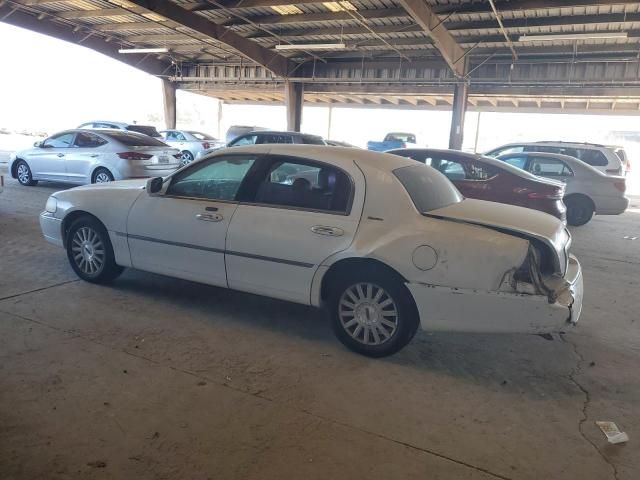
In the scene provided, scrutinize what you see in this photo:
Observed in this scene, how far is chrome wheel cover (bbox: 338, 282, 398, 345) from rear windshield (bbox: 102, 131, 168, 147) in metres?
8.06

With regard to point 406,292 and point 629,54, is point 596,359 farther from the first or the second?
point 629,54

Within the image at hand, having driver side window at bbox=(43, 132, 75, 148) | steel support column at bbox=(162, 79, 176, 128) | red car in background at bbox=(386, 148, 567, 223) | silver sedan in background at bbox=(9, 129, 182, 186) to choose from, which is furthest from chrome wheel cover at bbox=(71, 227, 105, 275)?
steel support column at bbox=(162, 79, 176, 128)

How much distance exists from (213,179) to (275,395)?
2152 mm

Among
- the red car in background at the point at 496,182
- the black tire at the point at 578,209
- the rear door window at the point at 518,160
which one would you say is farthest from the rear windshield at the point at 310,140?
the black tire at the point at 578,209

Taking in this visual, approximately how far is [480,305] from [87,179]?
941 cm

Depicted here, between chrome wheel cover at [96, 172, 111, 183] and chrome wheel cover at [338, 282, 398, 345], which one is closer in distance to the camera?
chrome wheel cover at [338, 282, 398, 345]

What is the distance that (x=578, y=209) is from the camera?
35.1ft

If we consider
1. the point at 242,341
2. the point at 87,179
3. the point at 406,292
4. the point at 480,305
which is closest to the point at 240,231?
the point at 242,341

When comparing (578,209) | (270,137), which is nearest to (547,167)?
(578,209)

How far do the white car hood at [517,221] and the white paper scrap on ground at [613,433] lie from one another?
108 centimetres

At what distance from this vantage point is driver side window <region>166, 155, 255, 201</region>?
4.38m

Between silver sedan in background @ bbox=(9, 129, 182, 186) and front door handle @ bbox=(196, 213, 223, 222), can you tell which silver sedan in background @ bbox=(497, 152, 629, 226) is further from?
front door handle @ bbox=(196, 213, 223, 222)

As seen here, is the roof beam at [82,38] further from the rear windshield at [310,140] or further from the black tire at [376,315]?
the black tire at [376,315]

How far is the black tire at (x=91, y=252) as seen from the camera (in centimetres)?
491
